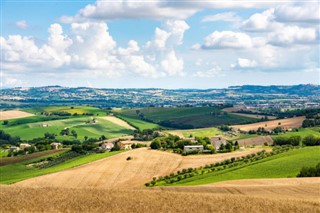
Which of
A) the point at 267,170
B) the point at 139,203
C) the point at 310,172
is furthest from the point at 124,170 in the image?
the point at 139,203

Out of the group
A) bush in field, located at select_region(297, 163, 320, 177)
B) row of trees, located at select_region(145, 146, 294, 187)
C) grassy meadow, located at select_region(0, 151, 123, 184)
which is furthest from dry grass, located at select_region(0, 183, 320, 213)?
grassy meadow, located at select_region(0, 151, 123, 184)

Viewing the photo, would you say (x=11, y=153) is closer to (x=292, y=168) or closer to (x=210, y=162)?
(x=210, y=162)

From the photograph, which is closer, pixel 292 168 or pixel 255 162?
pixel 292 168

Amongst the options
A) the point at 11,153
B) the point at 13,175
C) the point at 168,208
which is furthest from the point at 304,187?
the point at 11,153

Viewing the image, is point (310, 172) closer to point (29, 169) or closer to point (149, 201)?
point (149, 201)

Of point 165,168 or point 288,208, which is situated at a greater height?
point 288,208

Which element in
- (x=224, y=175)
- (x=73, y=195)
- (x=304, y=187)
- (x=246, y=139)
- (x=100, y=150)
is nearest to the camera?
(x=73, y=195)

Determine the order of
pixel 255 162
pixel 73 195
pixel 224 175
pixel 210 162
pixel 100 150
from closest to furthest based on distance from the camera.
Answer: pixel 73 195 → pixel 224 175 → pixel 255 162 → pixel 210 162 → pixel 100 150
